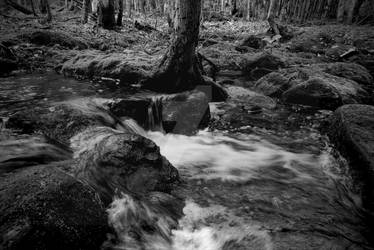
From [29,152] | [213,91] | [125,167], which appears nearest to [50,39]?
[213,91]

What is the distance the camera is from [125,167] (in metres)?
3.71

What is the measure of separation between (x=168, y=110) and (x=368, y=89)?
5.84m

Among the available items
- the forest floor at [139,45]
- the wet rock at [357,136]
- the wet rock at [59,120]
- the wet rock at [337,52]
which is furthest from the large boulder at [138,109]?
the wet rock at [337,52]

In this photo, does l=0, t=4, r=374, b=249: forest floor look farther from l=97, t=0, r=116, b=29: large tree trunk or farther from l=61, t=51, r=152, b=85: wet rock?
l=97, t=0, r=116, b=29: large tree trunk

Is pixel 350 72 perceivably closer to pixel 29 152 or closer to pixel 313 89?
pixel 313 89

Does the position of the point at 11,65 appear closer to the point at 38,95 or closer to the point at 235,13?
the point at 38,95

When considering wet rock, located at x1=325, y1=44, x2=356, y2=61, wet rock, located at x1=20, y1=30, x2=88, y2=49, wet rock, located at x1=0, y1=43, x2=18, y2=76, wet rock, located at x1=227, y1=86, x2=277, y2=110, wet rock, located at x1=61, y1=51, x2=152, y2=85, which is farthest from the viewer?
wet rock, located at x1=325, y1=44, x2=356, y2=61

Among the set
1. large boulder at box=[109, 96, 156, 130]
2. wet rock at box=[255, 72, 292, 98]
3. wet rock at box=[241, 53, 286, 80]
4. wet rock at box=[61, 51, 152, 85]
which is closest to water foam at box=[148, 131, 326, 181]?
large boulder at box=[109, 96, 156, 130]

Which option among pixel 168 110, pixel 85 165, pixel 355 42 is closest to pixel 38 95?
pixel 168 110

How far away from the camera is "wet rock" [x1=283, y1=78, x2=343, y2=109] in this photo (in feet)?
23.8

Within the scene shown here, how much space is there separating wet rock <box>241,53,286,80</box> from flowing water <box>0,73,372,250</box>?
4766 millimetres

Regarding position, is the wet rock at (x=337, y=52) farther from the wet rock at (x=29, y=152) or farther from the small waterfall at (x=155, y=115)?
the wet rock at (x=29, y=152)

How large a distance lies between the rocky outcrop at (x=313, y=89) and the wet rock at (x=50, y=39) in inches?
280

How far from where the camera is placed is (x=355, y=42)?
53.5ft
